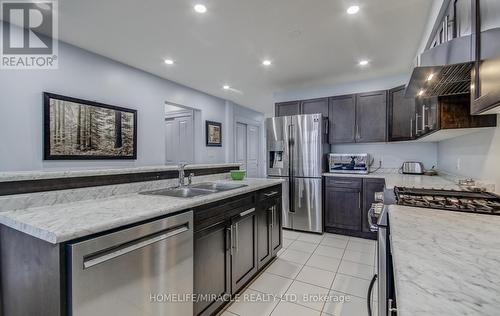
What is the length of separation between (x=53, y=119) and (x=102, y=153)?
0.66 metres

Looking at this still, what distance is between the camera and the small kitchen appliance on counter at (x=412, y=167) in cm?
342

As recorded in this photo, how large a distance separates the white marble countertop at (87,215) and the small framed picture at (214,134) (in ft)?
11.4

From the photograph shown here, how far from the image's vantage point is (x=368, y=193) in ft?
11.1

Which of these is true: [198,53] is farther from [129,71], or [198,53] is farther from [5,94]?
[5,94]

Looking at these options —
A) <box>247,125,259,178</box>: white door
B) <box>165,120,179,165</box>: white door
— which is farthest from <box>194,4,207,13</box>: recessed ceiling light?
<box>247,125,259,178</box>: white door

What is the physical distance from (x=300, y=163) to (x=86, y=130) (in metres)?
3.04

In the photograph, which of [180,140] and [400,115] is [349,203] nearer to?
[400,115]

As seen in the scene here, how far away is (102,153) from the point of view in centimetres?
313

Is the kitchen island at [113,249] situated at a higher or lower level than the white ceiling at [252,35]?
lower

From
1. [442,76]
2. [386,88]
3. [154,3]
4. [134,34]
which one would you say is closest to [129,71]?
[134,34]

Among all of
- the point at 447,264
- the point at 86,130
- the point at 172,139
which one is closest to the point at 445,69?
the point at 447,264

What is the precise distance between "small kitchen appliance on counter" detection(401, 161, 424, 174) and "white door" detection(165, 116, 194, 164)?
3.83 m

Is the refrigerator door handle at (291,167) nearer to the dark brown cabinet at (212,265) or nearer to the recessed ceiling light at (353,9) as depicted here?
the recessed ceiling light at (353,9)

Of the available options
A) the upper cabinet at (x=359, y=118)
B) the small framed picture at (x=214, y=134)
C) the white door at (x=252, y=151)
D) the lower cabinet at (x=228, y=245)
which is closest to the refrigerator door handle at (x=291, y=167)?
the upper cabinet at (x=359, y=118)
